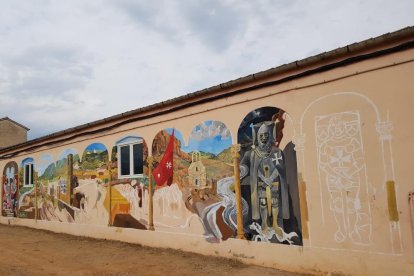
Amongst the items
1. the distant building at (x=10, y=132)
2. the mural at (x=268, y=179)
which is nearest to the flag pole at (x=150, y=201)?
the mural at (x=268, y=179)

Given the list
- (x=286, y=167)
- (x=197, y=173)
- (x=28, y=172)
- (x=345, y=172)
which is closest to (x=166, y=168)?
(x=197, y=173)

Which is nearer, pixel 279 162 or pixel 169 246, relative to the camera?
pixel 279 162

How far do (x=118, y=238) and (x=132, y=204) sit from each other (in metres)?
1.18

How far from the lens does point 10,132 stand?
1141 inches

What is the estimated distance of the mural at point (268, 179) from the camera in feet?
20.7

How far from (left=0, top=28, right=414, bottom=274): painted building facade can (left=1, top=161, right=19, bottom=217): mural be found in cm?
730

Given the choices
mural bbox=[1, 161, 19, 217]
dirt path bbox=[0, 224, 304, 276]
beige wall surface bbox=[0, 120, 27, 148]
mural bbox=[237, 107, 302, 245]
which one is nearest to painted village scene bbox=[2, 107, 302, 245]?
mural bbox=[237, 107, 302, 245]

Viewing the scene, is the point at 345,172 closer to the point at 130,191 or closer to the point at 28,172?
the point at 130,191

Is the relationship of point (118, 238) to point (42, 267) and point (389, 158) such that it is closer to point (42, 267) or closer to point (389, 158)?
point (42, 267)

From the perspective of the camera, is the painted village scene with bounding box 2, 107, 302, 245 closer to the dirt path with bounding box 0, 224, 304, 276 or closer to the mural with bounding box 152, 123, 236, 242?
the mural with bounding box 152, 123, 236, 242

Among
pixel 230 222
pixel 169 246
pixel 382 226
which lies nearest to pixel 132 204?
pixel 169 246

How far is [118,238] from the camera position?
10023mm

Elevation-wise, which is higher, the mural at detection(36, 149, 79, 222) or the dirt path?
the mural at detection(36, 149, 79, 222)

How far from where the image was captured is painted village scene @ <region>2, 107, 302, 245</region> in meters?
6.55
